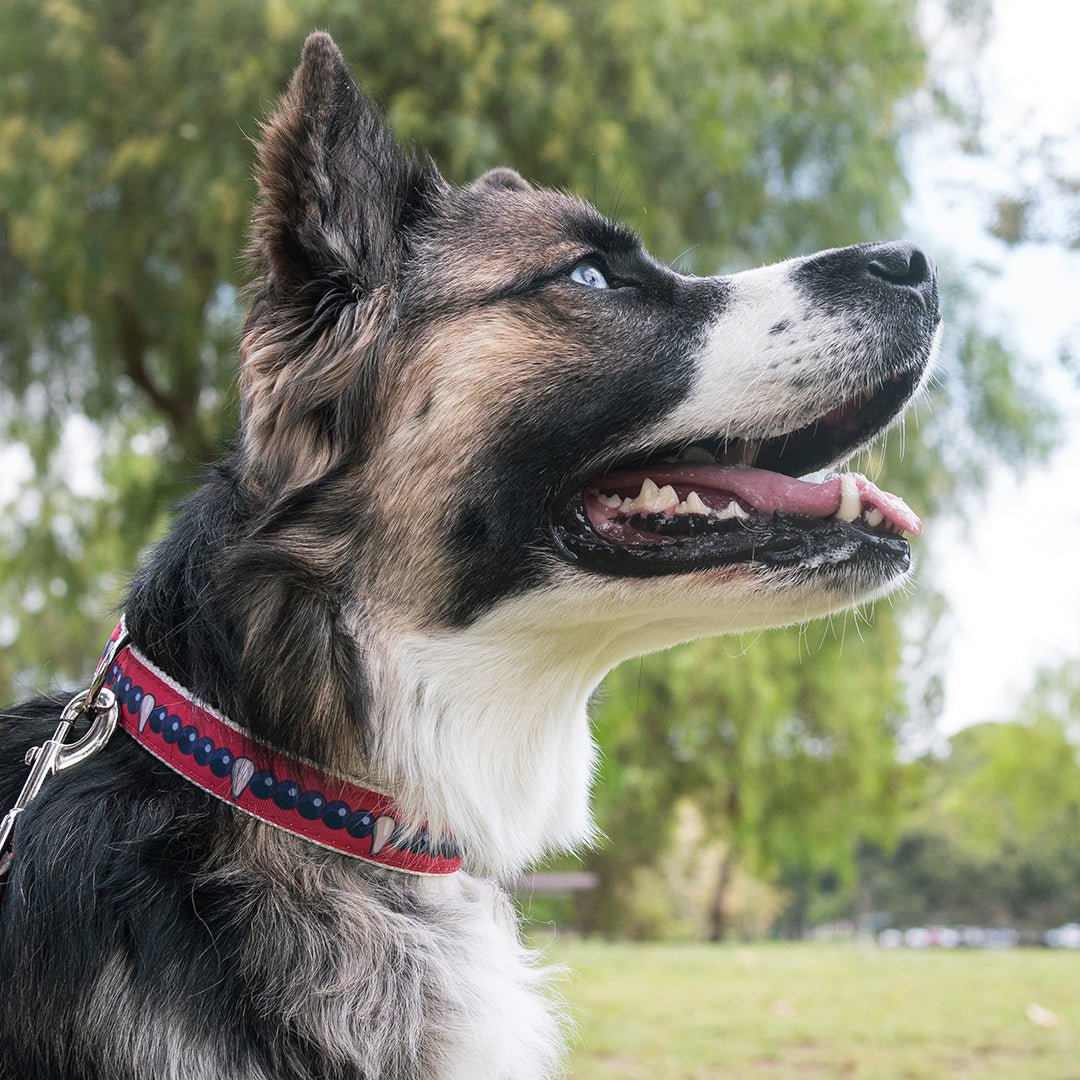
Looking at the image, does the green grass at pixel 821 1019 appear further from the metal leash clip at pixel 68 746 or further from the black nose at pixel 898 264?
the black nose at pixel 898 264

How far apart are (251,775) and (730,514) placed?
1.07m

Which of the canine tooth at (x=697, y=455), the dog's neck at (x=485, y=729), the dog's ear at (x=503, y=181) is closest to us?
the dog's neck at (x=485, y=729)

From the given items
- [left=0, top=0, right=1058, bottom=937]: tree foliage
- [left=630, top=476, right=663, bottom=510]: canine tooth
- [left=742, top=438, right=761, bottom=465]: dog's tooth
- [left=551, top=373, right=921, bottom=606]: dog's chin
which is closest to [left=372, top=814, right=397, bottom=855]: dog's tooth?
[left=551, top=373, right=921, bottom=606]: dog's chin

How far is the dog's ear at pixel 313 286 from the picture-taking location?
2.31 meters

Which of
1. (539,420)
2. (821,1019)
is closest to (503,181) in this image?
(539,420)

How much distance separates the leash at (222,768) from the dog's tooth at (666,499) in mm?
801

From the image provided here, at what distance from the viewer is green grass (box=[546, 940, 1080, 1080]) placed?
5.72 m

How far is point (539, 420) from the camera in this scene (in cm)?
241

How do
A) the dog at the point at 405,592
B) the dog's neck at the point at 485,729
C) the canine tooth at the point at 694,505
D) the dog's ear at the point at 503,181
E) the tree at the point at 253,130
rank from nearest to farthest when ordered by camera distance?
the dog at the point at 405,592 < the dog's neck at the point at 485,729 < the canine tooth at the point at 694,505 < the dog's ear at the point at 503,181 < the tree at the point at 253,130

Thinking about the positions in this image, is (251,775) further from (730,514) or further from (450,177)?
(450,177)

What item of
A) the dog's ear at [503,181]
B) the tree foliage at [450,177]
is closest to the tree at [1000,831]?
the tree foliage at [450,177]

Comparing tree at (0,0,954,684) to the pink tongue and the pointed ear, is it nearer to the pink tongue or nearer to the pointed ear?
the pointed ear

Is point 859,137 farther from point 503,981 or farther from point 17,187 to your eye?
point 503,981

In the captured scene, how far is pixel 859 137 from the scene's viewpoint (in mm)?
8328
